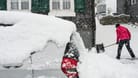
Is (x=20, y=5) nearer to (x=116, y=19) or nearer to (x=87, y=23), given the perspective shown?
(x=87, y=23)

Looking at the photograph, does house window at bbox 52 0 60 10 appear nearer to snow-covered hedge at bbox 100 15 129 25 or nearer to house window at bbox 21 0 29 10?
house window at bbox 21 0 29 10

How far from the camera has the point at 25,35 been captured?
5449 millimetres

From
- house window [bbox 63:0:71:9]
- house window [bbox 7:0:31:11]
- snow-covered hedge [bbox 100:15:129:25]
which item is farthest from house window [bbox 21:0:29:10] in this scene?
snow-covered hedge [bbox 100:15:129:25]

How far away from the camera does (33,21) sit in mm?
5605

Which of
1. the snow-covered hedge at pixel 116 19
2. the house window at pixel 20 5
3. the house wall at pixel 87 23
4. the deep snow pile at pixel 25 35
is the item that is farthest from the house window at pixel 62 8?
the snow-covered hedge at pixel 116 19

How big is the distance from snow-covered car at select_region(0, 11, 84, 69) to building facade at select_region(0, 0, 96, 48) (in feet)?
41.7

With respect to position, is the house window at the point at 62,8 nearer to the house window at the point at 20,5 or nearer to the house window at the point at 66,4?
the house window at the point at 66,4

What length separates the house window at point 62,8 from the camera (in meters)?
19.3

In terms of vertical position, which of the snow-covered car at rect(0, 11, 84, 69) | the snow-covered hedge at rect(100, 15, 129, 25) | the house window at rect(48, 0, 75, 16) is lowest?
the snow-covered hedge at rect(100, 15, 129, 25)

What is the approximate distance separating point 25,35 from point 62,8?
46.6 feet

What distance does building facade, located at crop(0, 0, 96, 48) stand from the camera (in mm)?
18703

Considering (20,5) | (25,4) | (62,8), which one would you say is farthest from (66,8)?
(20,5)

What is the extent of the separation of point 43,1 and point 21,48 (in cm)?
1414

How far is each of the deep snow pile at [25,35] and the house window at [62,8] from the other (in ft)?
44.3
